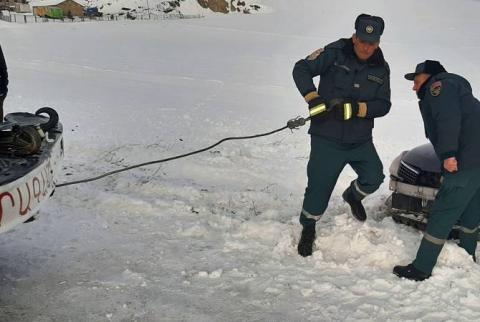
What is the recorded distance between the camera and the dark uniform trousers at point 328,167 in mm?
4199

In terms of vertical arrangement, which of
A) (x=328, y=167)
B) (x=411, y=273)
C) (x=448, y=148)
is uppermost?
(x=448, y=148)

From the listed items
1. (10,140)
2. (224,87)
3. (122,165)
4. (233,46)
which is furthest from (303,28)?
(10,140)

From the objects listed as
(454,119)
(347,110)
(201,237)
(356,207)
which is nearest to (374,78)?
(347,110)

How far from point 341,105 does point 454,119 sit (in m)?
0.85

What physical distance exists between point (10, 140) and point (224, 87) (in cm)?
1141

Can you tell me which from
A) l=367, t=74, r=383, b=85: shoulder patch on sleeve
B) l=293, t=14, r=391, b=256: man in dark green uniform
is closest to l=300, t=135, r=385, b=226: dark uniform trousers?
l=293, t=14, r=391, b=256: man in dark green uniform

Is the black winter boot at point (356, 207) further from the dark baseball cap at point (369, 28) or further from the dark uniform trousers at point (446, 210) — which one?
the dark baseball cap at point (369, 28)

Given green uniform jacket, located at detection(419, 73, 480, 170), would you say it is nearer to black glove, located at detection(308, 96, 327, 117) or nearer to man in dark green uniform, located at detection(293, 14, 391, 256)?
man in dark green uniform, located at detection(293, 14, 391, 256)

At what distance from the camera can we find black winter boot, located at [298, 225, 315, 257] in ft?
13.7

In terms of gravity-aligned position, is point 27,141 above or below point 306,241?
above

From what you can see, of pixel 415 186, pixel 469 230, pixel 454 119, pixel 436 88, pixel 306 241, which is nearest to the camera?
pixel 454 119

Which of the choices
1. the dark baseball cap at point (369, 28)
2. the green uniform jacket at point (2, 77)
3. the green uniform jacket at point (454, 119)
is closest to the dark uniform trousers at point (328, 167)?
the green uniform jacket at point (454, 119)

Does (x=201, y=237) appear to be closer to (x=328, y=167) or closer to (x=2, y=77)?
(x=328, y=167)

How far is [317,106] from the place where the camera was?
158 inches
